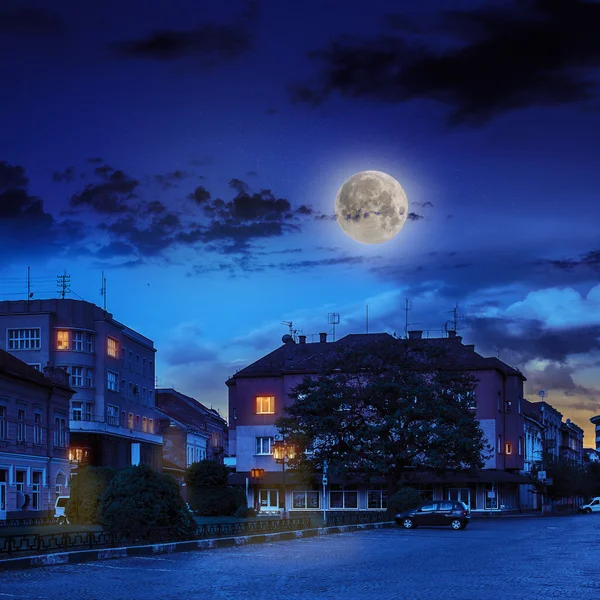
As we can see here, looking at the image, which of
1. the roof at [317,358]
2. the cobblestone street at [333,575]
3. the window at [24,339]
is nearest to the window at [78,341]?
the window at [24,339]

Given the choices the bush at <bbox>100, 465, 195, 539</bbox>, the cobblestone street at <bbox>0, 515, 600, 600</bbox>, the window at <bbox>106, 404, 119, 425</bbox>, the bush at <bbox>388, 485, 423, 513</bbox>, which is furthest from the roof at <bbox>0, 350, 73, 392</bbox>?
the cobblestone street at <bbox>0, 515, 600, 600</bbox>

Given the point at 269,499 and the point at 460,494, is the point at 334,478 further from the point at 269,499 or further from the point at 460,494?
the point at 460,494

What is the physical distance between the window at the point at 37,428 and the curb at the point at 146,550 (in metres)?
25.6

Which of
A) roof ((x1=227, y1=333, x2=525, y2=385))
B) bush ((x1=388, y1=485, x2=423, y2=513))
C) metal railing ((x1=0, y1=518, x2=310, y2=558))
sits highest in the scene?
roof ((x1=227, y1=333, x2=525, y2=385))

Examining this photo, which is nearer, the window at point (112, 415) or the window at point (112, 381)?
the window at point (112, 415)

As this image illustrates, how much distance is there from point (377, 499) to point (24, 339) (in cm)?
3018

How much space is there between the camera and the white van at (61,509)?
5144cm

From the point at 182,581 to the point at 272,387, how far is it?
213 feet

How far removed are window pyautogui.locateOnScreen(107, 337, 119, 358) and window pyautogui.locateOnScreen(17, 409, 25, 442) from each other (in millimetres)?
21971

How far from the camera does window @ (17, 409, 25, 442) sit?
189 feet

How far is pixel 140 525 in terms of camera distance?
99.3 ft

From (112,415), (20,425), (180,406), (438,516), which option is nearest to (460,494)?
(112,415)

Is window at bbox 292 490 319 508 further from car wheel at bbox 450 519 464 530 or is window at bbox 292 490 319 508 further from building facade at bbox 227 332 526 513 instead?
car wheel at bbox 450 519 464 530

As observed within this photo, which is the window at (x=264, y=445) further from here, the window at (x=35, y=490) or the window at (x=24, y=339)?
the window at (x=35, y=490)
